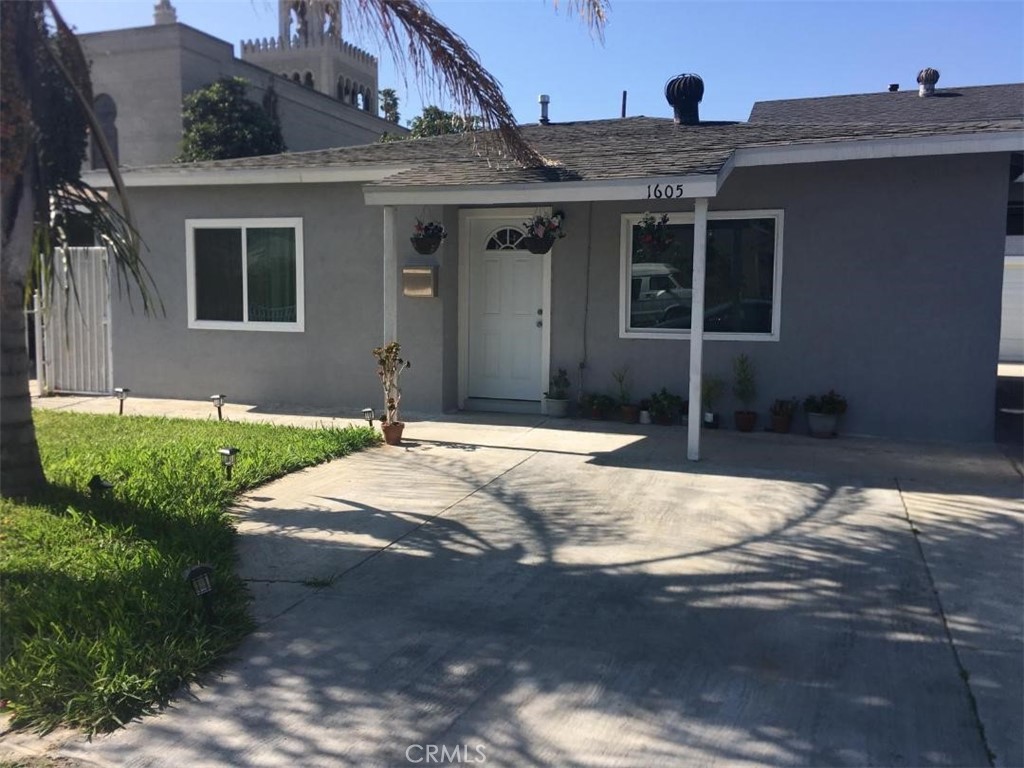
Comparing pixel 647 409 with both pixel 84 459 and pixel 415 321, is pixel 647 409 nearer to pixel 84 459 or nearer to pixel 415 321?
pixel 415 321

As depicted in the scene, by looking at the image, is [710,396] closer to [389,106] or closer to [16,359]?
[16,359]

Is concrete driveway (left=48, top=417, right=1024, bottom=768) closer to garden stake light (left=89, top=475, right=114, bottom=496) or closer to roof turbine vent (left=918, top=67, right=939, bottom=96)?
garden stake light (left=89, top=475, right=114, bottom=496)

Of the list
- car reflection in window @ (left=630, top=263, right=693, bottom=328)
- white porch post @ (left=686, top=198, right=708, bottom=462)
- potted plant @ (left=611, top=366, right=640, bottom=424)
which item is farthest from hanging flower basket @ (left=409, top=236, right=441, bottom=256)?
white porch post @ (left=686, top=198, right=708, bottom=462)

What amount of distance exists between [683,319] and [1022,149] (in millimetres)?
3637

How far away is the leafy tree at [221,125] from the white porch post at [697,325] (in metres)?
19.0

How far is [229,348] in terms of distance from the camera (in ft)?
36.1

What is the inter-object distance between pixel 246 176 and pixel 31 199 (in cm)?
487

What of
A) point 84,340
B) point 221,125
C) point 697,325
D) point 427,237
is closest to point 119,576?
point 697,325

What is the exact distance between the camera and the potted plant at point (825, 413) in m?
8.72

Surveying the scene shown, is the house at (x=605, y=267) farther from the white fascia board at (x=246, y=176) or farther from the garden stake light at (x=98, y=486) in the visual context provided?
the garden stake light at (x=98, y=486)

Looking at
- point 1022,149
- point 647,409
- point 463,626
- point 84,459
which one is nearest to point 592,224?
point 647,409

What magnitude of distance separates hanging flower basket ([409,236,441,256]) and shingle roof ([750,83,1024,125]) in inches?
193

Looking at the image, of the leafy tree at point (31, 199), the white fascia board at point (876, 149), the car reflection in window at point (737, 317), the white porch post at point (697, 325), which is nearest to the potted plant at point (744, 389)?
the car reflection in window at point (737, 317)

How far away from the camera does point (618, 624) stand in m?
4.14
